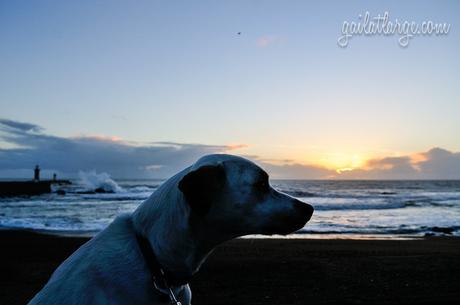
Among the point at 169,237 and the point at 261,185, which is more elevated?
the point at 261,185

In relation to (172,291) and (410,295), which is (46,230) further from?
(172,291)

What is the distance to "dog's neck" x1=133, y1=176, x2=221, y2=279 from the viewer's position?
101 inches

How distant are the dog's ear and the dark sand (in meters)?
3.42

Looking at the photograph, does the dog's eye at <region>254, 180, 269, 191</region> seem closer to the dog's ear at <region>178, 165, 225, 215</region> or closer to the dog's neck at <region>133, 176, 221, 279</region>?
the dog's ear at <region>178, 165, 225, 215</region>

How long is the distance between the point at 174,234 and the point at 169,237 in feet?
0.11

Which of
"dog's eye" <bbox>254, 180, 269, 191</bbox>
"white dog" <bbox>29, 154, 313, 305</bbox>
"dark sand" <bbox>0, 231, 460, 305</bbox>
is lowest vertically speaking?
"dark sand" <bbox>0, 231, 460, 305</bbox>

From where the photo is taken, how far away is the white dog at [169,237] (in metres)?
2.48

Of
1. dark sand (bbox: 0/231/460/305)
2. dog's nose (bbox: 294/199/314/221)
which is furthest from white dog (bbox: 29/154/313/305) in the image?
dark sand (bbox: 0/231/460/305)

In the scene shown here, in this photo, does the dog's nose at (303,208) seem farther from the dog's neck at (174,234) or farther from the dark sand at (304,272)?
the dark sand at (304,272)

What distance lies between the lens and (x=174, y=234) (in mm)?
2590

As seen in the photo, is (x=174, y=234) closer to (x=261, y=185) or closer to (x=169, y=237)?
(x=169, y=237)

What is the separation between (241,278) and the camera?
7051mm

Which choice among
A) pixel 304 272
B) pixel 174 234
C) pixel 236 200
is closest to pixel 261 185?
pixel 236 200

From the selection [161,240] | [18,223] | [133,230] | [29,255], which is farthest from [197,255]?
[18,223]
